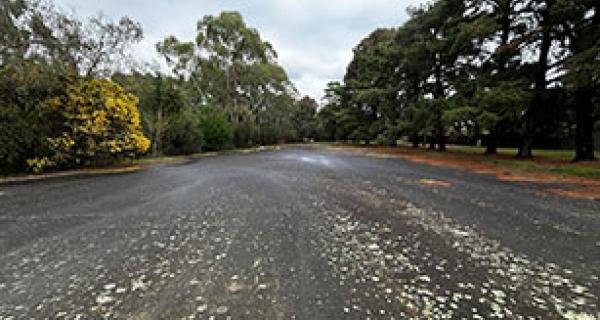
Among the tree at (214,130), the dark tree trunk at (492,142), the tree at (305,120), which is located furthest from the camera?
the tree at (305,120)

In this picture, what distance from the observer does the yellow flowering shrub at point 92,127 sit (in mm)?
9953


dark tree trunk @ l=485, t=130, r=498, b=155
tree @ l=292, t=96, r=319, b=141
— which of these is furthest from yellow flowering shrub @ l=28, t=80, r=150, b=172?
tree @ l=292, t=96, r=319, b=141

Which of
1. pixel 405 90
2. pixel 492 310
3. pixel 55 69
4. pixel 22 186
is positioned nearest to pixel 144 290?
pixel 492 310

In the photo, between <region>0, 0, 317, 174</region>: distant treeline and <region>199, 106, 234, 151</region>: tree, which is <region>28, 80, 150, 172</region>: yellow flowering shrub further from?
<region>199, 106, 234, 151</region>: tree

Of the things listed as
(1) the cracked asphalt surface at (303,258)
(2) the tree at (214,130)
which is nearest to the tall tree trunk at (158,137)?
(2) the tree at (214,130)

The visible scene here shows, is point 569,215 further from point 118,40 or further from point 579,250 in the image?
point 118,40

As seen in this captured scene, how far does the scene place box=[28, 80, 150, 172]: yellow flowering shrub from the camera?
995cm

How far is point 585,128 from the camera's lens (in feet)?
35.6

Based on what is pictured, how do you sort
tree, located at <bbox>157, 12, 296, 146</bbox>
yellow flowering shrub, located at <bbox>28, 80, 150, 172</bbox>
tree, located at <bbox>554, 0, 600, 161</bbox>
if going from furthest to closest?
tree, located at <bbox>157, 12, 296, 146</bbox>
yellow flowering shrub, located at <bbox>28, 80, 150, 172</bbox>
tree, located at <bbox>554, 0, 600, 161</bbox>

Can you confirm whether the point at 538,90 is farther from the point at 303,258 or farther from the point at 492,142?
the point at 303,258

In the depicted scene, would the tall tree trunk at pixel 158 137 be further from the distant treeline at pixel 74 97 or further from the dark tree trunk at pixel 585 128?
the dark tree trunk at pixel 585 128

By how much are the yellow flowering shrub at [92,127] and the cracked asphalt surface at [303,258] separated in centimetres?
598

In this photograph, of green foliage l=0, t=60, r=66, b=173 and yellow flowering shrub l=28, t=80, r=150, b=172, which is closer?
green foliage l=0, t=60, r=66, b=173

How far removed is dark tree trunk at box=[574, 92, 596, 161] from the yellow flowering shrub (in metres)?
20.5
